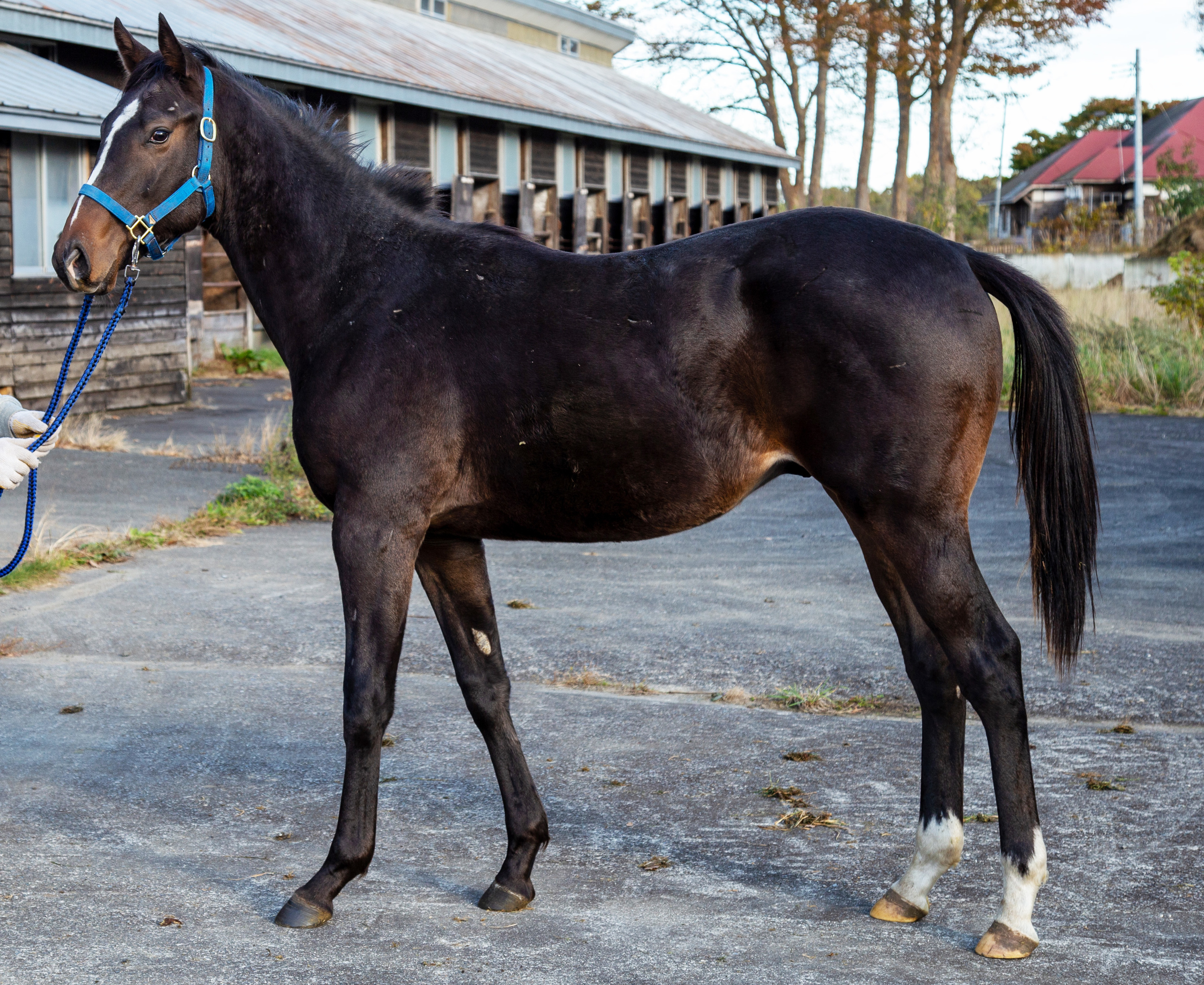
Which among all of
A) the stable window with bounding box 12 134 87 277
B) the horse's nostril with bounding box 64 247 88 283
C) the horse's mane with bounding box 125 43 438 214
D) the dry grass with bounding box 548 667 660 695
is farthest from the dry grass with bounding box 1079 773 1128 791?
the stable window with bounding box 12 134 87 277

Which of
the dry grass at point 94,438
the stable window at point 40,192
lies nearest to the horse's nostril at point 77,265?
the dry grass at point 94,438

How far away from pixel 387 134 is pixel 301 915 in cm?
1796

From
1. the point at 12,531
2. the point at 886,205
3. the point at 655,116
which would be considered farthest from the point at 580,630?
the point at 886,205

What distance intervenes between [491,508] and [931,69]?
1372 inches

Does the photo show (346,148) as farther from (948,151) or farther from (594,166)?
(948,151)

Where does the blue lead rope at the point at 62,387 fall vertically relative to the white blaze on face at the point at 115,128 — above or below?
below

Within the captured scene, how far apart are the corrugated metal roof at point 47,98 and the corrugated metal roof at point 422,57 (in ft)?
2.04

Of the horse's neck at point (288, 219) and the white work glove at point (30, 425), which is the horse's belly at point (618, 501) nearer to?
the horse's neck at point (288, 219)

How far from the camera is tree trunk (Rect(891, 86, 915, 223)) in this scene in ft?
114

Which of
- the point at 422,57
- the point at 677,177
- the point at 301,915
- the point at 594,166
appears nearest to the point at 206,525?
the point at 301,915

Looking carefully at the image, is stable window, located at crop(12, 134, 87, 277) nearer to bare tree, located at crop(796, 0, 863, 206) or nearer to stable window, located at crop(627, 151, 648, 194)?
stable window, located at crop(627, 151, 648, 194)

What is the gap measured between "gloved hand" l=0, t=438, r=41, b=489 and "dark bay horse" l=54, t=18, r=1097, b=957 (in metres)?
0.69

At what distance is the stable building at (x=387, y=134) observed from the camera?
13117 mm

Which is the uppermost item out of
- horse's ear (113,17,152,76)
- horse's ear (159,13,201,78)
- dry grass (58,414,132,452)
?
horse's ear (113,17,152,76)
